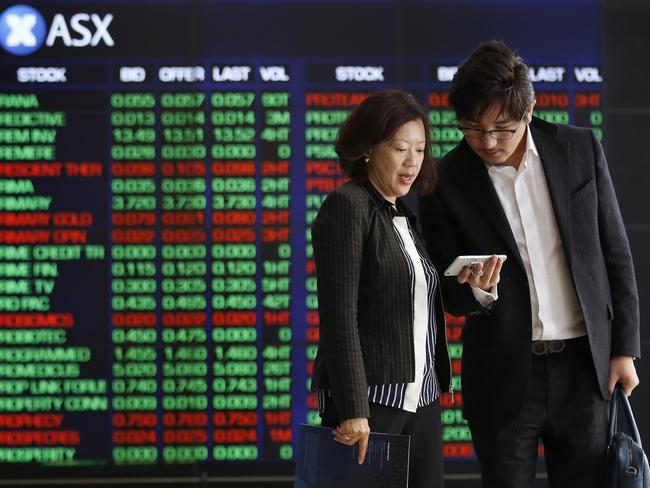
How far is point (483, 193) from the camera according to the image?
2.06 metres

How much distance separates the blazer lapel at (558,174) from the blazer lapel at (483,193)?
123 mm

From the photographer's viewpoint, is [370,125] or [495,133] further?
[495,133]

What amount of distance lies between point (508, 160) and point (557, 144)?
13 centimetres

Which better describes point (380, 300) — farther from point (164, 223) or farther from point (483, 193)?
point (164, 223)

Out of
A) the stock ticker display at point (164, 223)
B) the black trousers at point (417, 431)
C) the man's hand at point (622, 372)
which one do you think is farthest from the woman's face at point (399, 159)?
the stock ticker display at point (164, 223)

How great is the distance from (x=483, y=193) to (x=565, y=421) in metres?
0.61

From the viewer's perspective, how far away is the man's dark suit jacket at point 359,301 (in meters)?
1.79

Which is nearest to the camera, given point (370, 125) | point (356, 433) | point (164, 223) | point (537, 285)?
point (356, 433)

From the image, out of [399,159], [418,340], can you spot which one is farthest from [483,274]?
[399,159]

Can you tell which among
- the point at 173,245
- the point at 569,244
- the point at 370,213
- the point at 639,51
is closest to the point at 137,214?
the point at 173,245

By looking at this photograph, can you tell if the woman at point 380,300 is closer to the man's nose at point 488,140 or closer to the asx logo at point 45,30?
the man's nose at point 488,140

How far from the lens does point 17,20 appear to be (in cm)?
354

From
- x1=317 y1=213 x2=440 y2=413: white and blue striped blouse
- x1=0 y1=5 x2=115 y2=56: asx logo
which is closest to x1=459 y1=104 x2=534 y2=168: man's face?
x1=317 y1=213 x2=440 y2=413: white and blue striped blouse

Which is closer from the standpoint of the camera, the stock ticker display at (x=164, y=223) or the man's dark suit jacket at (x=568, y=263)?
the man's dark suit jacket at (x=568, y=263)
